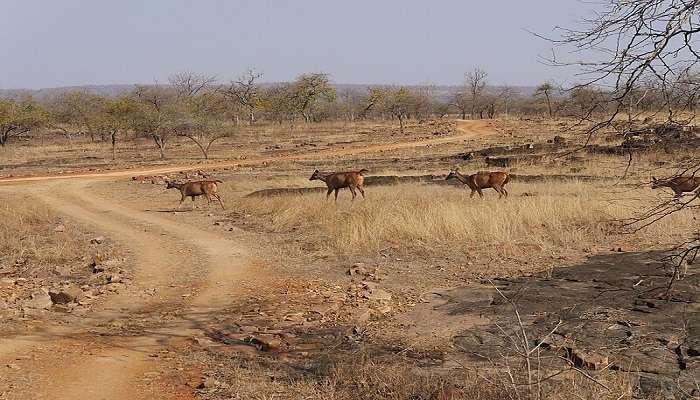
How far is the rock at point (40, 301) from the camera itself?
845 centimetres

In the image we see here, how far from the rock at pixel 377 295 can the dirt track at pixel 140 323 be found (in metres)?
2.06

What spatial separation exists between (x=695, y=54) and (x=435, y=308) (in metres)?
5.48

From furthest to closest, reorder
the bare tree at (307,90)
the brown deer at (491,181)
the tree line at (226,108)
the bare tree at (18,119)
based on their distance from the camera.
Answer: the bare tree at (307,90) < the bare tree at (18,119) < the brown deer at (491,181) < the tree line at (226,108)

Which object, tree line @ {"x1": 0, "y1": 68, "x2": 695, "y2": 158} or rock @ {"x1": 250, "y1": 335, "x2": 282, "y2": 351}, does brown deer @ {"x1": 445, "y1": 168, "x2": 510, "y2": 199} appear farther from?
rock @ {"x1": 250, "y1": 335, "x2": 282, "y2": 351}

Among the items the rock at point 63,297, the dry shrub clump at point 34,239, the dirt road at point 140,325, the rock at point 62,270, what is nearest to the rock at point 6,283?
the rock at point 62,270

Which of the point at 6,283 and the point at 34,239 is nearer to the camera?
the point at 6,283

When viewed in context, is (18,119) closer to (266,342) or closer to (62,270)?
(62,270)

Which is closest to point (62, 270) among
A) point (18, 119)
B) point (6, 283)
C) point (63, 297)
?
point (6, 283)

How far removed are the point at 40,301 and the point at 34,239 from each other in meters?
5.32

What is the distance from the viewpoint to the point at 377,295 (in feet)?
29.5

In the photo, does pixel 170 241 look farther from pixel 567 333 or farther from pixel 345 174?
pixel 567 333

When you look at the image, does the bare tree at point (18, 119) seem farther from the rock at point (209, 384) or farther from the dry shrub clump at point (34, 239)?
the rock at point (209, 384)

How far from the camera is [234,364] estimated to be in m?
6.36

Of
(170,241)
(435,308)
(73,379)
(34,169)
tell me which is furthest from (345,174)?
(34,169)
